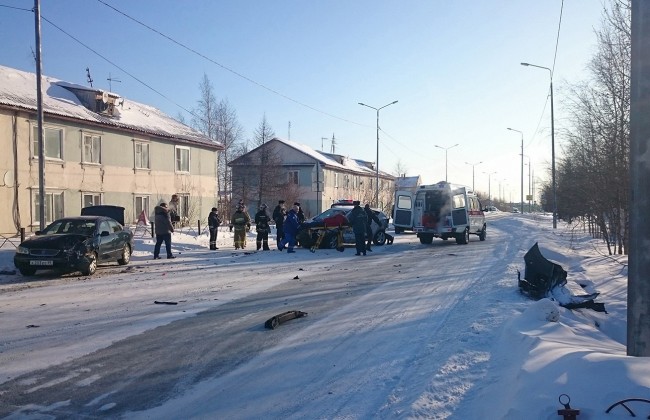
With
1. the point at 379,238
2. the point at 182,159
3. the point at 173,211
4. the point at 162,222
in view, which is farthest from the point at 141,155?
the point at 379,238

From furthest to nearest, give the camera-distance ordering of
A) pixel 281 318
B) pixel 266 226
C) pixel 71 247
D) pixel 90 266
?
pixel 266 226 → pixel 90 266 → pixel 71 247 → pixel 281 318

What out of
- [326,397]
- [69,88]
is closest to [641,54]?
[326,397]

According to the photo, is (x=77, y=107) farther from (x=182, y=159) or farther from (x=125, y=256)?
(x=125, y=256)

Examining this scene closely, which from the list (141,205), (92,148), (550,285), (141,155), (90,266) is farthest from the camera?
(141,205)

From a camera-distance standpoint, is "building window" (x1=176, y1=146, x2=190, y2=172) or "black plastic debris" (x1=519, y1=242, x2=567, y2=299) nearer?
"black plastic debris" (x1=519, y1=242, x2=567, y2=299)

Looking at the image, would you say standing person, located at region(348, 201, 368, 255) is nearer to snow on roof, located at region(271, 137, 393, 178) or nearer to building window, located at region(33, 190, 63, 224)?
building window, located at region(33, 190, 63, 224)

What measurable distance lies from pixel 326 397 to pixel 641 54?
4.32m

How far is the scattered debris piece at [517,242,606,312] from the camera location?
31.5 ft


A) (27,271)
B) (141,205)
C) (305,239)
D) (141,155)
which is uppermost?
(141,155)

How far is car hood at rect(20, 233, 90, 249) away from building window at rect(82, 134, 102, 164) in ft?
49.1

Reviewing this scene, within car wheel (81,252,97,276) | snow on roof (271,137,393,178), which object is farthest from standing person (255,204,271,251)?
snow on roof (271,137,393,178)

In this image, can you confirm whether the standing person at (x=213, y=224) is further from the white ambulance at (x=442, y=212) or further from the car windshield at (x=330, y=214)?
the white ambulance at (x=442, y=212)

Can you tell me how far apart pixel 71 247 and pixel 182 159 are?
2259 centimetres

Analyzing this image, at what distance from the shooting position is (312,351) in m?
7.00
